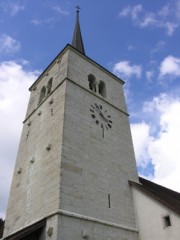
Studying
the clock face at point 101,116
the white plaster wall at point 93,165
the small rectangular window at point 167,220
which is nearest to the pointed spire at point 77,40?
the clock face at point 101,116

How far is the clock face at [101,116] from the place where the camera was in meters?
12.3

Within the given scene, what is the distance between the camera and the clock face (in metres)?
12.3

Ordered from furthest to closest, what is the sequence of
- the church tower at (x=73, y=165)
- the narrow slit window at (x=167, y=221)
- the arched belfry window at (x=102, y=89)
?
1. the arched belfry window at (x=102, y=89)
2. the narrow slit window at (x=167, y=221)
3. the church tower at (x=73, y=165)

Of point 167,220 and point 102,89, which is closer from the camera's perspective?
point 167,220

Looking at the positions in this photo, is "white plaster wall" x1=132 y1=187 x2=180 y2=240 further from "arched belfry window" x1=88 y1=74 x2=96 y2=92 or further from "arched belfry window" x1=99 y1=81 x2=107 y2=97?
"arched belfry window" x1=88 y1=74 x2=96 y2=92

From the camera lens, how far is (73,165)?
962 centimetres

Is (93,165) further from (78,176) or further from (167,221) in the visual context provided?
(167,221)

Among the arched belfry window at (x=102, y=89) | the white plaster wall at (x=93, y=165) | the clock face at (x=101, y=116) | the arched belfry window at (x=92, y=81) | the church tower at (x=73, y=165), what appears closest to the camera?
the church tower at (x=73, y=165)

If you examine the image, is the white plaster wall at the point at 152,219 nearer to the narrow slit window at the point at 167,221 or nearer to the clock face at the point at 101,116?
the narrow slit window at the point at 167,221

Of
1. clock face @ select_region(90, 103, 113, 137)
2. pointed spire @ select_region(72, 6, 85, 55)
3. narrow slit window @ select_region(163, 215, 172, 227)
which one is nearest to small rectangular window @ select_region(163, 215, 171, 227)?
narrow slit window @ select_region(163, 215, 172, 227)

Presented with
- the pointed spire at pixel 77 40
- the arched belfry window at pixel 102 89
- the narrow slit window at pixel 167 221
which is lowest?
the narrow slit window at pixel 167 221

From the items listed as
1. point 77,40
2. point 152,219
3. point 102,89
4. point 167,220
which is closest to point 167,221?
point 167,220

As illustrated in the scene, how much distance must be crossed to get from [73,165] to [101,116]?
3.92 m

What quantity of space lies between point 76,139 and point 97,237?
380 cm
